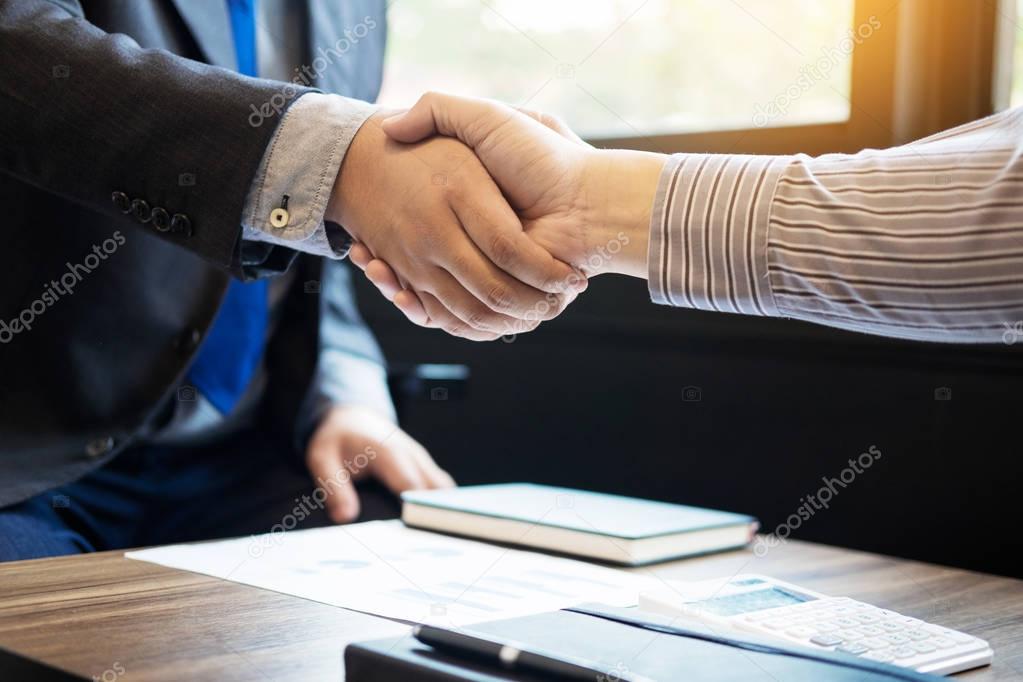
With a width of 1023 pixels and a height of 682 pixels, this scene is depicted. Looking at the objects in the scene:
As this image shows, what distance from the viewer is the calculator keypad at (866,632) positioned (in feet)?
2.18

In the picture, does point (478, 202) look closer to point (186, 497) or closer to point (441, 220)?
point (441, 220)

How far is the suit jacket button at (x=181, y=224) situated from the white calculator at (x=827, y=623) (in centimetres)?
55

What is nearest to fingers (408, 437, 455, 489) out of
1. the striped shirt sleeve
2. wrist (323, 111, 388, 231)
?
wrist (323, 111, 388, 231)

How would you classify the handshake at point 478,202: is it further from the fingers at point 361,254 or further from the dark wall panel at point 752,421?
the dark wall panel at point 752,421

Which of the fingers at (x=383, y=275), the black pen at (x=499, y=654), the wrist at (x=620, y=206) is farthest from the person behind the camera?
the fingers at (x=383, y=275)

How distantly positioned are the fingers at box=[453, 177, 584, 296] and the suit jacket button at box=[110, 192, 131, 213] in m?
0.32

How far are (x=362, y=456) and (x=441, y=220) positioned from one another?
19.8 inches

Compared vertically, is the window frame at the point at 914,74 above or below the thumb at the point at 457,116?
above

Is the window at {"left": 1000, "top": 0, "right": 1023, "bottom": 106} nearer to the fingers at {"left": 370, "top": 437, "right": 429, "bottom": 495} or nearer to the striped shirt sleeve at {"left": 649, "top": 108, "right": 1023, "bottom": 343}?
the striped shirt sleeve at {"left": 649, "top": 108, "right": 1023, "bottom": 343}

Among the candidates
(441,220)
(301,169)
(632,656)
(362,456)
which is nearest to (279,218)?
(301,169)

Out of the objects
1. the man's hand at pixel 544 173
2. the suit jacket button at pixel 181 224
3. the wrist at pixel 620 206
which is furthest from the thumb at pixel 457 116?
the suit jacket button at pixel 181 224

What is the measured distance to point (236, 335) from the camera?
1.45 meters

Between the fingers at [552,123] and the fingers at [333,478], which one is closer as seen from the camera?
the fingers at [552,123]

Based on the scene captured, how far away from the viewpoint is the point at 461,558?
3.17ft
